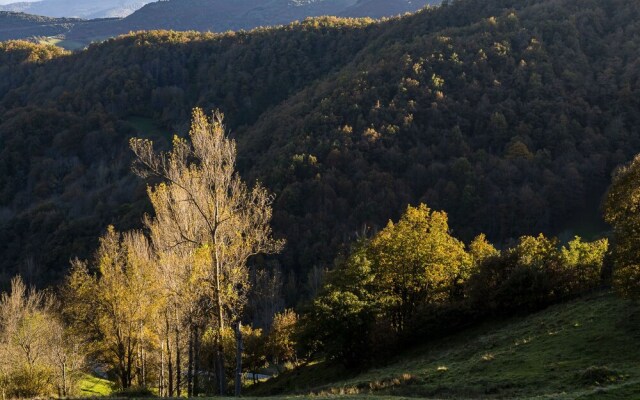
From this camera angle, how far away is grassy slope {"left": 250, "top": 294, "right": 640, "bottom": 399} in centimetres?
1758

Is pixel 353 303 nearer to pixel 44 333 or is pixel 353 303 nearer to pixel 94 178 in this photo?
pixel 44 333

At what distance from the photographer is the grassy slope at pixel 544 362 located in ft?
57.7

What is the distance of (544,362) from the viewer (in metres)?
22.0

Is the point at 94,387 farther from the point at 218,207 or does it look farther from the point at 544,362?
the point at 544,362

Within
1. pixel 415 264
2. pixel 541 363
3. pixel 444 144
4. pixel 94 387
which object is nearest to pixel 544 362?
Answer: pixel 541 363

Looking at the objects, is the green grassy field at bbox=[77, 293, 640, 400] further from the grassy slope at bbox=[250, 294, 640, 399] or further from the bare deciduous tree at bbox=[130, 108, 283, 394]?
the bare deciduous tree at bbox=[130, 108, 283, 394]

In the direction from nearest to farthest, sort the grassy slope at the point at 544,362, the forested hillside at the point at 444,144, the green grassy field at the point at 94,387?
the grassy slope at the point at 544,362
the green grassy field at the point at 94,387
the forested hillside at the point at 444,144

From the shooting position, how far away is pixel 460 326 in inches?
1503

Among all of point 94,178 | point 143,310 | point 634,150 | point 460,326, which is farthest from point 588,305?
point 94,178

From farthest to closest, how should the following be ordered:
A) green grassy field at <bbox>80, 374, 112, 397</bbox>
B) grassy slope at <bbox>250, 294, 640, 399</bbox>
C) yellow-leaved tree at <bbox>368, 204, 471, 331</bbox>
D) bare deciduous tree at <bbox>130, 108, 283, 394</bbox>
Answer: green grassy field at <bbox>80, 374, 112, 397</bbox>, yellow-leaved tree at <bbox>368, 204, 471, 331</bbox>, bare deciduous tree at <bbox>130, 108, 283, 394</bbox>, grassy slope at <bbox>250, 294, 640, 399</bbox>

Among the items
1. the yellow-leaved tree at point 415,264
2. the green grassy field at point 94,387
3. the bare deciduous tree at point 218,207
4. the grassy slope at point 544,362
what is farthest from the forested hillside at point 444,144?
the bare deciduous tree at point 218,207

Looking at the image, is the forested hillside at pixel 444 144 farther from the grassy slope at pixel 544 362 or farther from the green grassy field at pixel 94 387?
the grassy slope at pixel 544 362

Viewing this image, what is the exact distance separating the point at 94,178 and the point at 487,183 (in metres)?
123

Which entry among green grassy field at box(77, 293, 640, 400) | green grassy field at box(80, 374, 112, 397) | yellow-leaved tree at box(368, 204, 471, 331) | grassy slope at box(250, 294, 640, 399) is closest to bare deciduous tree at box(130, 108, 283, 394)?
green grassy field at box(77, 293, 640, 400)
